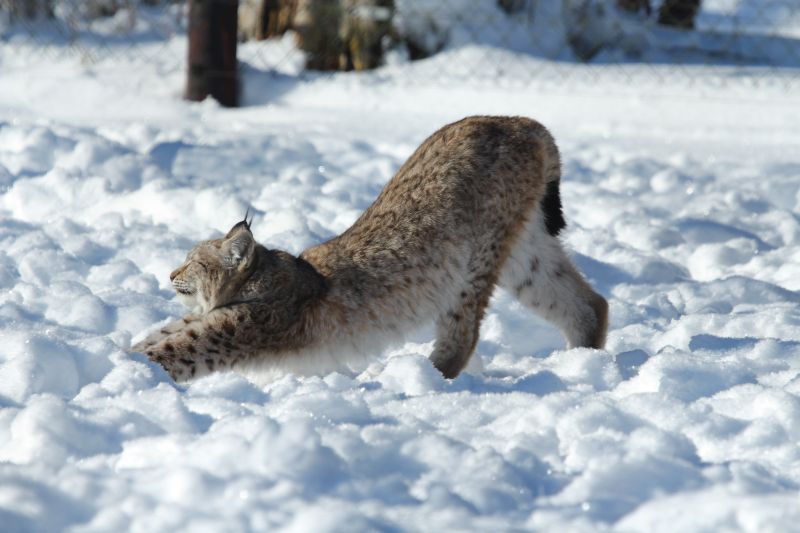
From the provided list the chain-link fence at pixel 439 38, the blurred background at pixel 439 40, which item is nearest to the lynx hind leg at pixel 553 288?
the blurred background at pixel 439 40

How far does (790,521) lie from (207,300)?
92.8 inches

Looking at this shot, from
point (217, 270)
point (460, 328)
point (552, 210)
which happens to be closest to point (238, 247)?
point (217, 270)

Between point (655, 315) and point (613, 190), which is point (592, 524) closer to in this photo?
point (655, 315)

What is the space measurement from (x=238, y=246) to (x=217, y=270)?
0.13 m

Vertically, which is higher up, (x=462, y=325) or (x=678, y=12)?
(x=678, y=12)

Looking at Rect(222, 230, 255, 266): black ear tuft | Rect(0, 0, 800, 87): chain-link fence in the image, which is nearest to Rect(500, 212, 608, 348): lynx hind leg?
Rect(222, 230, 255, 266): black ear tuft

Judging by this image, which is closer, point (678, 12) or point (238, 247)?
point (238, 247)

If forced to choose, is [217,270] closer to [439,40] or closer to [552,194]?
[552,194]

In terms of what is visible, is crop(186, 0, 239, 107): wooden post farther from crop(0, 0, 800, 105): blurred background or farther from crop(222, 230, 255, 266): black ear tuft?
crop(222, 230, 255, 266): black ear tuft

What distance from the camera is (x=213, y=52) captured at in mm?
8430

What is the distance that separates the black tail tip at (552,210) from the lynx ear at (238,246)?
3.97 feet

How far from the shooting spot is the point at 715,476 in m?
2.86

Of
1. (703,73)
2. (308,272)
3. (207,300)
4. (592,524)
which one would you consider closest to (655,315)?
(308,272)

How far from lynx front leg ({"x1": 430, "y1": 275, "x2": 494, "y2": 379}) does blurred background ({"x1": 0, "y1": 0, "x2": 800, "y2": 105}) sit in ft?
15.3
